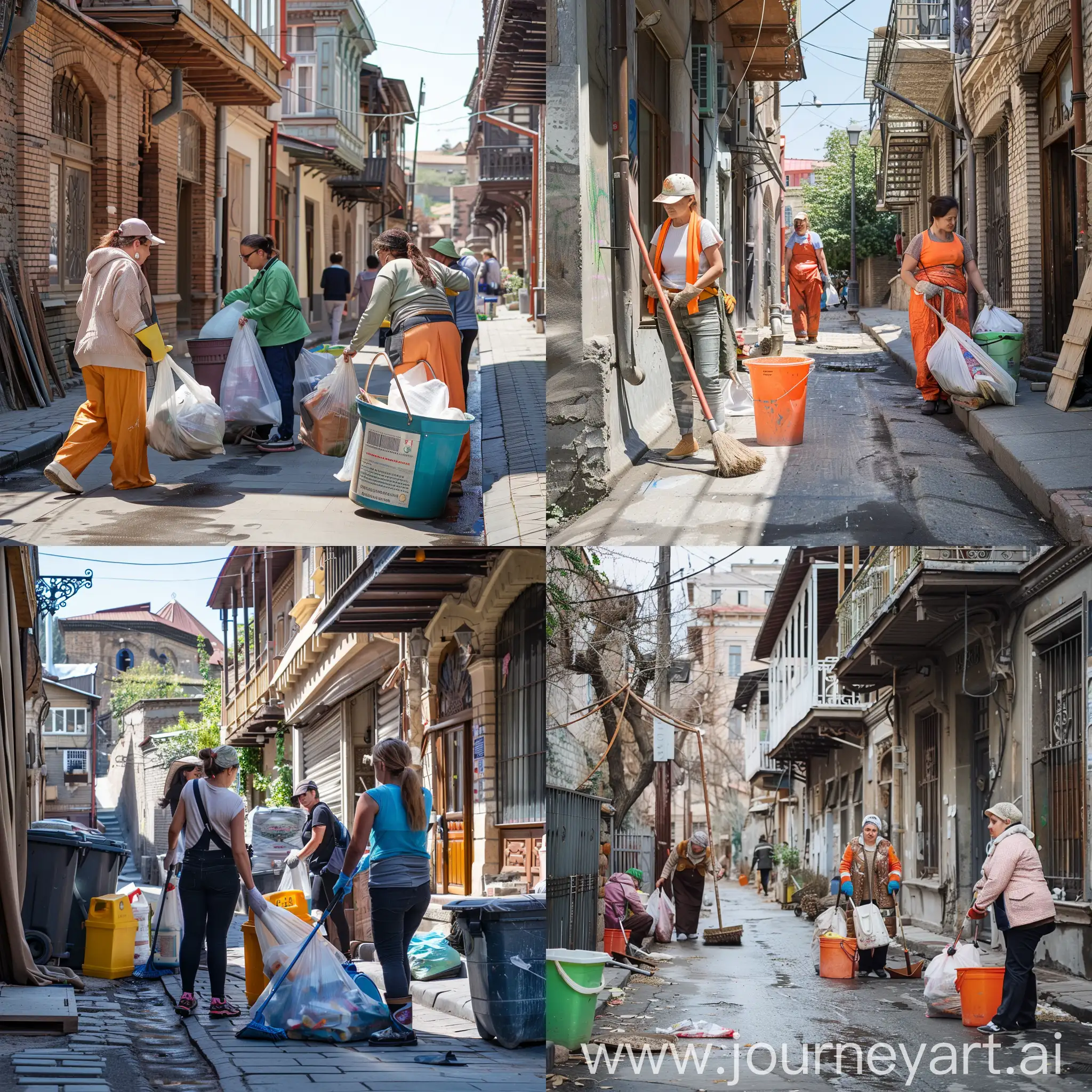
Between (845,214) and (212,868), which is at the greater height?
(845,214)

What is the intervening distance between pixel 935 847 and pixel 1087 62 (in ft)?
17.8

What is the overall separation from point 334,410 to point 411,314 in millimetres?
718

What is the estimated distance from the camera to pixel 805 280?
9.87m

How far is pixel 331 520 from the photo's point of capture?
562cm

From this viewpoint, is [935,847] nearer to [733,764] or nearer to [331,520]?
[733,764]

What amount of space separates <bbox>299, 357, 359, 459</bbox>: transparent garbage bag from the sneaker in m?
1.37

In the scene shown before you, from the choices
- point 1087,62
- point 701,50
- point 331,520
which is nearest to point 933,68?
point 1087,62

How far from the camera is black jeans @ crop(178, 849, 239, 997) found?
4949 mm

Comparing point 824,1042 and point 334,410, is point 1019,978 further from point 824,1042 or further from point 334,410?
point 334,410

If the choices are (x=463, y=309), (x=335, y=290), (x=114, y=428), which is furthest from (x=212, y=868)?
(x=335, y=290)

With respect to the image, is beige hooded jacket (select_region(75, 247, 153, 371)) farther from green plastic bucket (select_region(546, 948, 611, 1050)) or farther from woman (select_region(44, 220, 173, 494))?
green plastic bucket (select_region(546, 948, 611, 1050))

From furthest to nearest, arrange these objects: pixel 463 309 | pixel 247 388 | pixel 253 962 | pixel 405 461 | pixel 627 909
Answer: pixel 463 309 → pixel 247 388 → pixel 627 909 → pixel 405 461 → pixel 253 962

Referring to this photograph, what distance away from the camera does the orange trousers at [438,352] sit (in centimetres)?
641

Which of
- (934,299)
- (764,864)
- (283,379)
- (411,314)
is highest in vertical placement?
(934,299)
